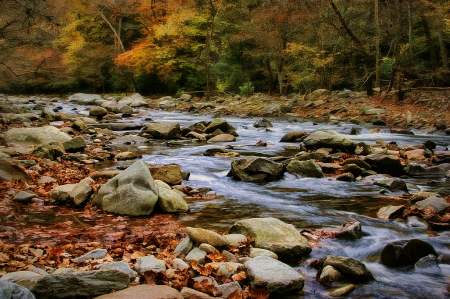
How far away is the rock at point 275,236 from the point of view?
3.63 metres

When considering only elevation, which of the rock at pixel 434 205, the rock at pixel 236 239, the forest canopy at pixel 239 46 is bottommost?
the rock at pixel 434 205

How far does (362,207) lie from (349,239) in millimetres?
1405

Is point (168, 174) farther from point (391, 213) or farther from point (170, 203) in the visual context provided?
point (391, 213)

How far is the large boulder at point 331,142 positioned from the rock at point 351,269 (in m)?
6.68

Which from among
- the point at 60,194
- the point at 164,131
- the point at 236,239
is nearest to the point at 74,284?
the point at 236,239

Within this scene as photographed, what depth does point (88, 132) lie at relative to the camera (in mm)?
12656

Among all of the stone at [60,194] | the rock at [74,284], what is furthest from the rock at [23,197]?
the rock at [74,284]

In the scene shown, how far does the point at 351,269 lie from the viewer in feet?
10.6

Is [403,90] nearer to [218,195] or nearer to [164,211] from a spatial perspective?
[218,195]

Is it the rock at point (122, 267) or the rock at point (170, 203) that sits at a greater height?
the rock at point (122, 267)

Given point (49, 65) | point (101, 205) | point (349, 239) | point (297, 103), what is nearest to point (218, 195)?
point (101, 205)

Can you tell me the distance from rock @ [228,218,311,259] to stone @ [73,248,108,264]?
1.48 meters

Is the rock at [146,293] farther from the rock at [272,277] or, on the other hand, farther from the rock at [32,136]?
the rock at [32,136]

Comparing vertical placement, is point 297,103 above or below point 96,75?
→ below
